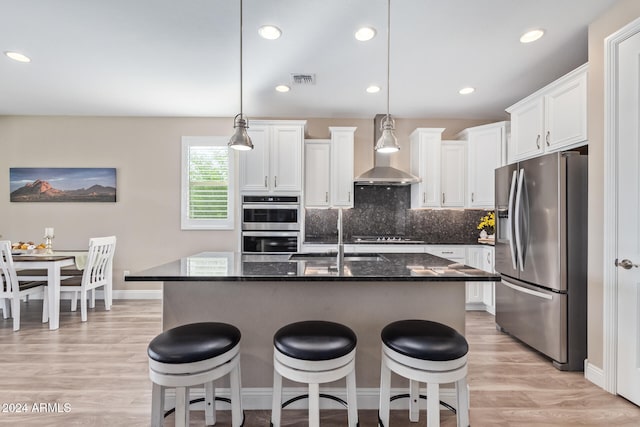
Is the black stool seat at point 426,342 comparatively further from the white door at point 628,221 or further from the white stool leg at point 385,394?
the white door at point 628,221

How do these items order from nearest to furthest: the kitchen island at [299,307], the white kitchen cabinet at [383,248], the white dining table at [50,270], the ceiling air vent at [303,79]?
the kitchen island at [299,307]
the ceiling air vent at [303,79]
the white dining table at [50,270]
the white kitchen cabinet at [383,248]

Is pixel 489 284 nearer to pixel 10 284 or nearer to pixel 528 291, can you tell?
pixel 528 291

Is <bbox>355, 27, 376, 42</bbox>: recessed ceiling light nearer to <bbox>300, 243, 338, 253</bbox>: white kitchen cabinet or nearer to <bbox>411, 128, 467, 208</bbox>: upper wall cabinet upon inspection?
<bbox>411, 128, 467, 208</bbox>: upper wall cabinet

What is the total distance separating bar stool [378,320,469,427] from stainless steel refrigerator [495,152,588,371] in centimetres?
160

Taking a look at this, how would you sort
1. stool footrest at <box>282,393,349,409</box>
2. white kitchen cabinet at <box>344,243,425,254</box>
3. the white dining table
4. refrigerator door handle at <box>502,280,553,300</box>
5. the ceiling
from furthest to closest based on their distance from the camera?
white kitchen cabinet at <box>344,243,425,254</box> < the white dining table < refrigerator door handle at <box>502,280,553,300</box> < the ceiling < stool footrest at <box>282,393,349,409</box>

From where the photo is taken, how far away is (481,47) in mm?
2596

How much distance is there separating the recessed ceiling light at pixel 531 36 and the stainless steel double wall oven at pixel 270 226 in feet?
9.31

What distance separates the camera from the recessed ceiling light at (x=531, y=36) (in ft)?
7.77

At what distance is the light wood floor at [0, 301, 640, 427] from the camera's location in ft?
5.91

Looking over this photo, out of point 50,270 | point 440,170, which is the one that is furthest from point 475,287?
point 50,270

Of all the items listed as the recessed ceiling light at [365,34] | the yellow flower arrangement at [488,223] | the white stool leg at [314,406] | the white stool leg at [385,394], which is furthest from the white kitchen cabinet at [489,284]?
the white stool leg at [314,406]

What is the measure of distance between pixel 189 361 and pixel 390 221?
11.8 ft

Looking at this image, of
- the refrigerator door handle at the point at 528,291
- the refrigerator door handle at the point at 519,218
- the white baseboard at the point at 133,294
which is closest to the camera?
the refrigerator door handle at the point at 528,291

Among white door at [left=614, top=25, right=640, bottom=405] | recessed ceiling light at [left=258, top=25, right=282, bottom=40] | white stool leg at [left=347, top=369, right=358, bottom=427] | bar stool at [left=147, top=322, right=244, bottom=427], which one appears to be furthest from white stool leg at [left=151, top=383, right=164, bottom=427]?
white door at [left=614, top=25, right=640, bottom=405]
